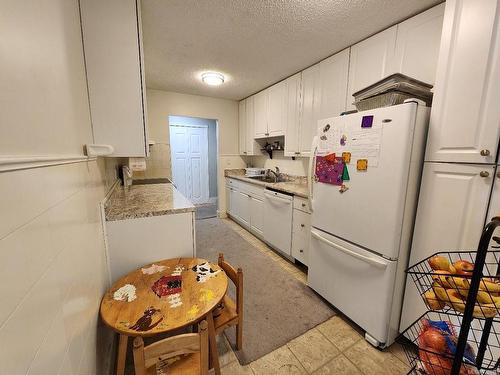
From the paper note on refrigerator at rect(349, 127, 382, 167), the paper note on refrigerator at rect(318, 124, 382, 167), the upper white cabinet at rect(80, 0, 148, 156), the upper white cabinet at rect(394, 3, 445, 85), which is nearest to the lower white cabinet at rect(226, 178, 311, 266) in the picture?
the paper note on refrigerator at rect(318, 124, 382, 167)

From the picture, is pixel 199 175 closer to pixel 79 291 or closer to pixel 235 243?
pixel 235 243

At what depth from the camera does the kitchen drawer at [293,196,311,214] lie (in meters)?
2.23

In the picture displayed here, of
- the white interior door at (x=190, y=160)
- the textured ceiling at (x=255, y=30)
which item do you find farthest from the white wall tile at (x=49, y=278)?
the white interior door at (x=190, y=160)

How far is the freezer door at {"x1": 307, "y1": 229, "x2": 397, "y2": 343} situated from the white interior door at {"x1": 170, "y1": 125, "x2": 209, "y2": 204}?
13.0ft

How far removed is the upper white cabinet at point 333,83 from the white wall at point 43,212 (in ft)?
7.10

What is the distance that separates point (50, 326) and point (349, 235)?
64.1 inches

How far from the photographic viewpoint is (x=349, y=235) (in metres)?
1.54

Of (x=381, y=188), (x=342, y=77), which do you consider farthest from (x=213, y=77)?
(x=381, y=188)

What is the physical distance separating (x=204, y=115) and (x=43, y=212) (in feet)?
12.1

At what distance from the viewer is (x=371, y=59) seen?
1854 millimetres

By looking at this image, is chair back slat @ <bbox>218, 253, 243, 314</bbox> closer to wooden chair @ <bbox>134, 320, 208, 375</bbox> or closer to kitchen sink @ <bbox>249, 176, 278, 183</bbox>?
wooden chair @ <bbox>134, 320, 208, 375</bbox>

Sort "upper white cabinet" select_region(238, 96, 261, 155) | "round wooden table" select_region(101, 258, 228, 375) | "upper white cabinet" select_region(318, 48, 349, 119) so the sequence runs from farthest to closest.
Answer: "upper white cabinet" select_region(238, 96, 261, 155), "upper white cabinet" select_region(318, 48, 349, 119), "round wooden table" select_region(101, 258, 228, 375)

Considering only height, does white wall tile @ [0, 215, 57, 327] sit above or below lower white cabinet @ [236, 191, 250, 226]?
above

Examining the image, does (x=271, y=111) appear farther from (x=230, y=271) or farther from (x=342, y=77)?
(x=230, y=271)
